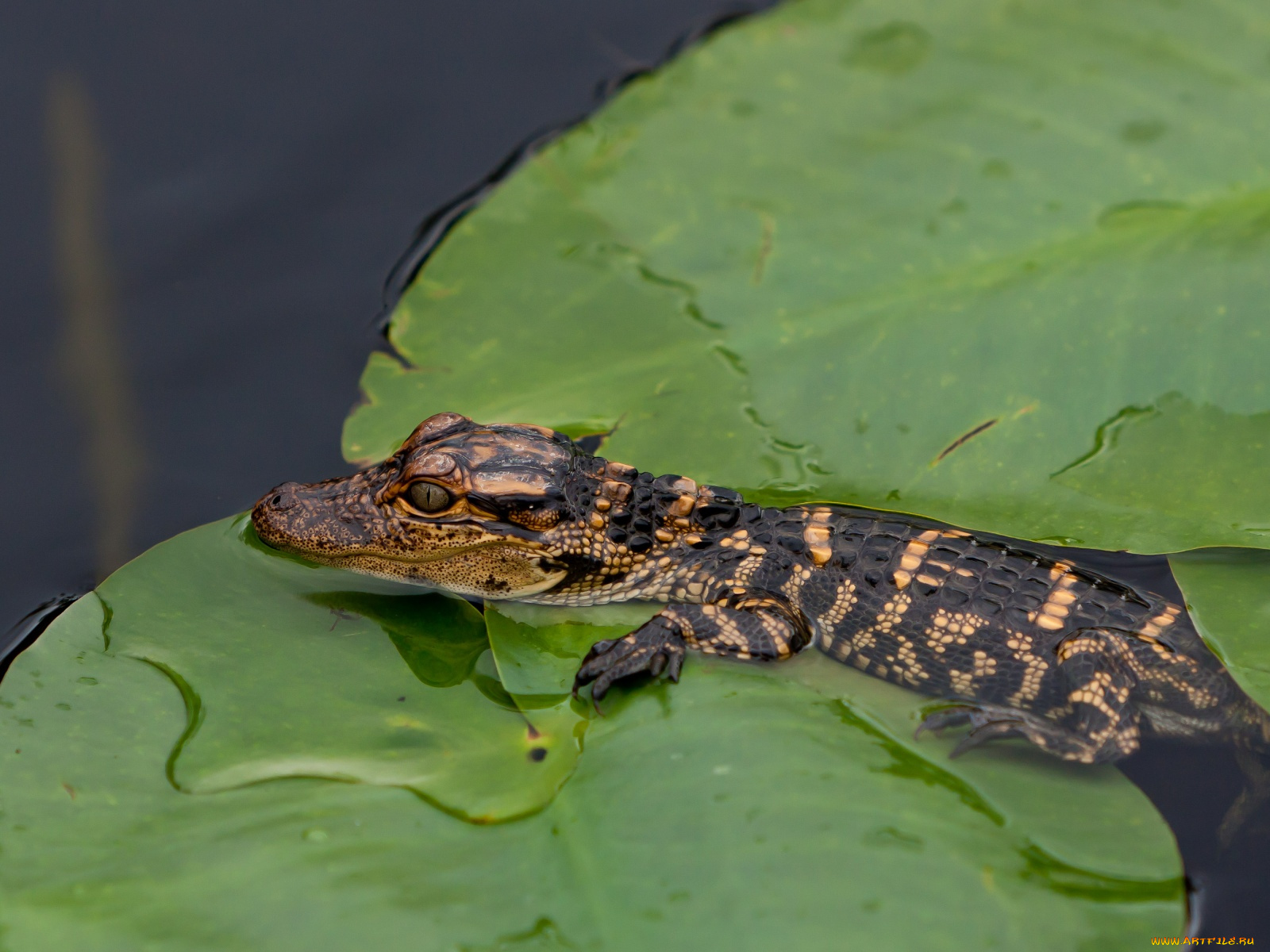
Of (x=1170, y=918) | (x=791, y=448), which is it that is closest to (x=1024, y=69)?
(x=791, y=448)

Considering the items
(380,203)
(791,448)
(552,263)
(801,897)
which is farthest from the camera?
(380,203)

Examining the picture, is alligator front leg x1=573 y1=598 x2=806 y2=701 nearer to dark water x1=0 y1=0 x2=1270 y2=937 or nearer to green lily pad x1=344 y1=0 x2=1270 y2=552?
green lily pad x1=344 y1=0 x2=1270 y2=552

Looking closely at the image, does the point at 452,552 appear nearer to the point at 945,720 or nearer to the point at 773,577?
the point at 773,577

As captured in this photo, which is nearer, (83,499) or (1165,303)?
(1165,303)

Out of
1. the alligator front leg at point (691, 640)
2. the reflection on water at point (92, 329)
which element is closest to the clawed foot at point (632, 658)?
the alligator front leg at point (691, 640)

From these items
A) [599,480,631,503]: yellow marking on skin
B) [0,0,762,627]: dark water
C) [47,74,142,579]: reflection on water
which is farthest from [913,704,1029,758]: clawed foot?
[47,74,142,579]: reflection on water

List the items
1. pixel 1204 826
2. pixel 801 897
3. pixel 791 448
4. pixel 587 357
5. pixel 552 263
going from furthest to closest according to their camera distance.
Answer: pixel 552 263 → pixel 587 357 → pixel 791 448 → pixel 1204 826 → pixel 801 897

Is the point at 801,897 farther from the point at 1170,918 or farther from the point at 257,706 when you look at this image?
the point at 257,706

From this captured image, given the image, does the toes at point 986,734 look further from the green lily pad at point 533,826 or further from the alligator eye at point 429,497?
the alligator eye at point 429,497
